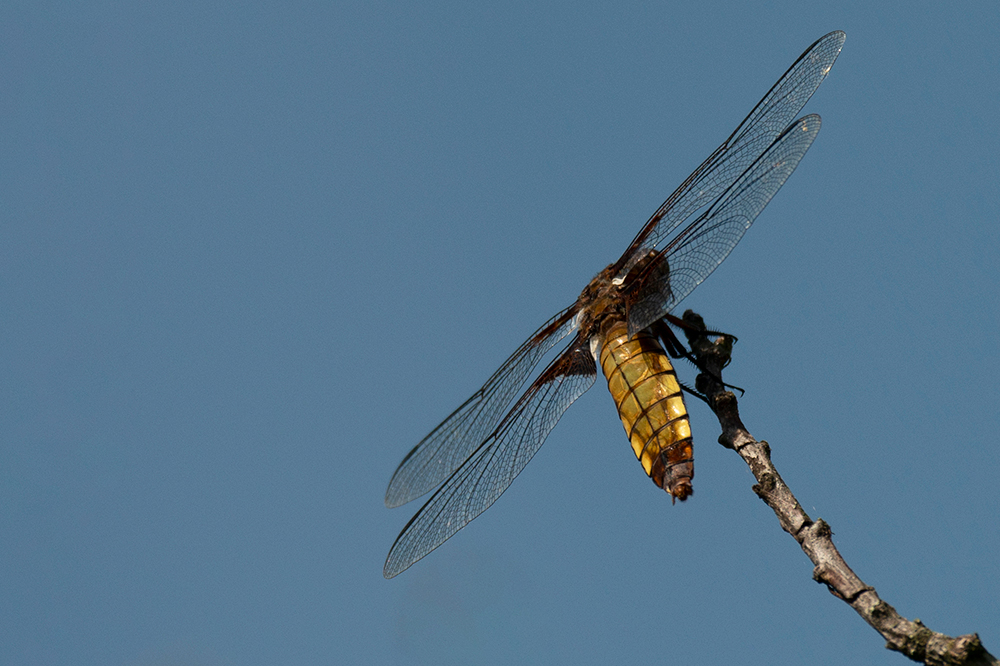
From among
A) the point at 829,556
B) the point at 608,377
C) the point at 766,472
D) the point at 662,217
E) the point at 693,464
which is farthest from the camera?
the point at 662,217

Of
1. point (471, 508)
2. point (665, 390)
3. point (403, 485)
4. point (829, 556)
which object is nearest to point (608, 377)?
point (665, 390)

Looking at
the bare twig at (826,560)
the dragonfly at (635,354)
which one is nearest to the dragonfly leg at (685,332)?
the dragonfly at (635,354)

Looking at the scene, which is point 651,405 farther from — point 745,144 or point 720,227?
point 745,144

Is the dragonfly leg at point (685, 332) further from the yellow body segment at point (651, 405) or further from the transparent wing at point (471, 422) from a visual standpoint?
the transparent wing at point (471, 422)

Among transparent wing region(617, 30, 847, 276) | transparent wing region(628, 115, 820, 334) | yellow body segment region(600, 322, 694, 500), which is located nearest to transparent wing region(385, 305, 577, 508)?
yellow body segment region(600, 322, 694, 500)

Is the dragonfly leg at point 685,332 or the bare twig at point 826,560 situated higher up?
the dragonfly leg at point 685,332

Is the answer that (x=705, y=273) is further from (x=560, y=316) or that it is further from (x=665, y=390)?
(x=560, y=316)

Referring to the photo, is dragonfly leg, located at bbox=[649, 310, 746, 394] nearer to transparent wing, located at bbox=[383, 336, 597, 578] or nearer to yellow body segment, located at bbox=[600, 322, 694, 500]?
yellow body segment, located at bbox=[600, 322, 694, 500]
